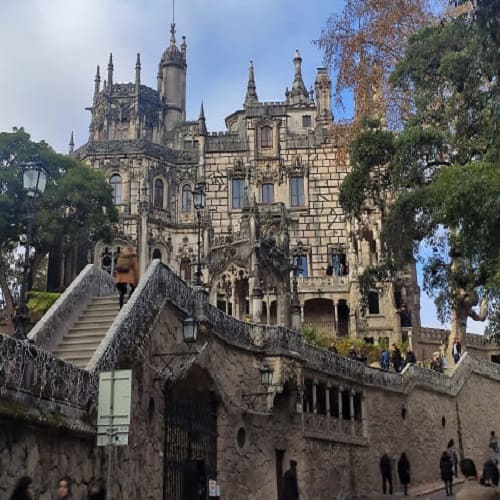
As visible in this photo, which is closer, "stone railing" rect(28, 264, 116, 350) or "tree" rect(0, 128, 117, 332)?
"stone railing" rect(28, 264, 116, 350)

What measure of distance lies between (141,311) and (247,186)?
38.9 meters

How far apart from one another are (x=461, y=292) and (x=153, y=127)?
3456 cm

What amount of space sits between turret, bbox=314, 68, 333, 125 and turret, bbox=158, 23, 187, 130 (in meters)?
10.6

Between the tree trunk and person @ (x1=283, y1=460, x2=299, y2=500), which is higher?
the tree trunk

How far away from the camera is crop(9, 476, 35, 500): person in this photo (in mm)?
9352

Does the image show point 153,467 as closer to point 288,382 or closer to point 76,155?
point 288,382

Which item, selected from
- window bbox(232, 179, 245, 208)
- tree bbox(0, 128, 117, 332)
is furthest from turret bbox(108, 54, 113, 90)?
tree bbox(0, 128, 117, 332)

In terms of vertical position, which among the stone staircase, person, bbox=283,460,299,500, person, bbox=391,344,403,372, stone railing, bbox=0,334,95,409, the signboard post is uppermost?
person, bbox=391,344,403,372

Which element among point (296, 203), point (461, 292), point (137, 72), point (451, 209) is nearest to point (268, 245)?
point (461, 292)

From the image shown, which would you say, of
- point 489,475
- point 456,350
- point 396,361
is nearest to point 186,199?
point 456,350

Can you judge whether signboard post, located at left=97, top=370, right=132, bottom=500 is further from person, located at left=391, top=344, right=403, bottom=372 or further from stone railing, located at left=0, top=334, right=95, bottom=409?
person, located at left=391, top=344, right=403, bottom=372

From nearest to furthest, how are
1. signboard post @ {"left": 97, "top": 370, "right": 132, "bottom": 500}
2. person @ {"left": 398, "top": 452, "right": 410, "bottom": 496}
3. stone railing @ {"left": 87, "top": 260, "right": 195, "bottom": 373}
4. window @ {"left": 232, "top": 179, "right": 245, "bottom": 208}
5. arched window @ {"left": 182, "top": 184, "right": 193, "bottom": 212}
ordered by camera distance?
signboard post @ {"left": 97, "top": 370, "right": 132, "bottom": 500} < stone railing @ {"left": 87, "top": 260, "right": 195, "bottom": 373} < person @ {"left": 398, "top": 452, "right": 410, "bottom": 496} < arched window @ {"left": 182, "top": 184, "right": 193, "bottom": 212} < window @ {"left": 232, "top": 179, "right": 245, "bottom": 208}

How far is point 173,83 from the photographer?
202 ft

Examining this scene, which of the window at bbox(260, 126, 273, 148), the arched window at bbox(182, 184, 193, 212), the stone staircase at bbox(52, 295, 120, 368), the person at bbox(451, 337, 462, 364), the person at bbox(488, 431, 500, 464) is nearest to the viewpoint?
the stone staircase at bbox(52, 295, 120, 368)
